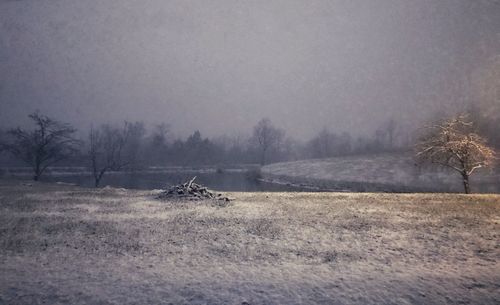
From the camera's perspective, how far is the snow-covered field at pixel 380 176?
1809 inches

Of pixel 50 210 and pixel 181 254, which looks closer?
pixel 181 254

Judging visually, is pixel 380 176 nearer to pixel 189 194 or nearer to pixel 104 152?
pixel 189 194

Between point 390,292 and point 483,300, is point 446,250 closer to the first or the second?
point 483,300

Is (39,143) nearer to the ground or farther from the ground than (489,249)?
farther from the ground

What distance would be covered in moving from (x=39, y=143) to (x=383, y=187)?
55244mm

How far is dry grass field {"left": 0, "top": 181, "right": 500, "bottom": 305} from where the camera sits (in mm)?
6922

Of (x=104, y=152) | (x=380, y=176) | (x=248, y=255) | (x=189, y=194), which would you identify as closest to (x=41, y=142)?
(x=104, y=152)

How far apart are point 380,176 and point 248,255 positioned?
52.9m

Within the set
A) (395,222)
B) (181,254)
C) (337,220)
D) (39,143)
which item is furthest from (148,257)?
(39,143)

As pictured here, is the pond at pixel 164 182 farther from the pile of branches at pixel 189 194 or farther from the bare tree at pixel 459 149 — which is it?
the bare tree at pixel 459 149

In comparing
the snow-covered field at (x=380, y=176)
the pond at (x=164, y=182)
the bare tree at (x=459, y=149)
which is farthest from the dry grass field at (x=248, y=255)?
the pond at (x=164, y=182)

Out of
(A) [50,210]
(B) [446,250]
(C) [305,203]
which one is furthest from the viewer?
(C) [305,203]

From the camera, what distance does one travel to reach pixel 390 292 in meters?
7.00

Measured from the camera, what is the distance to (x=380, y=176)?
183 feet
